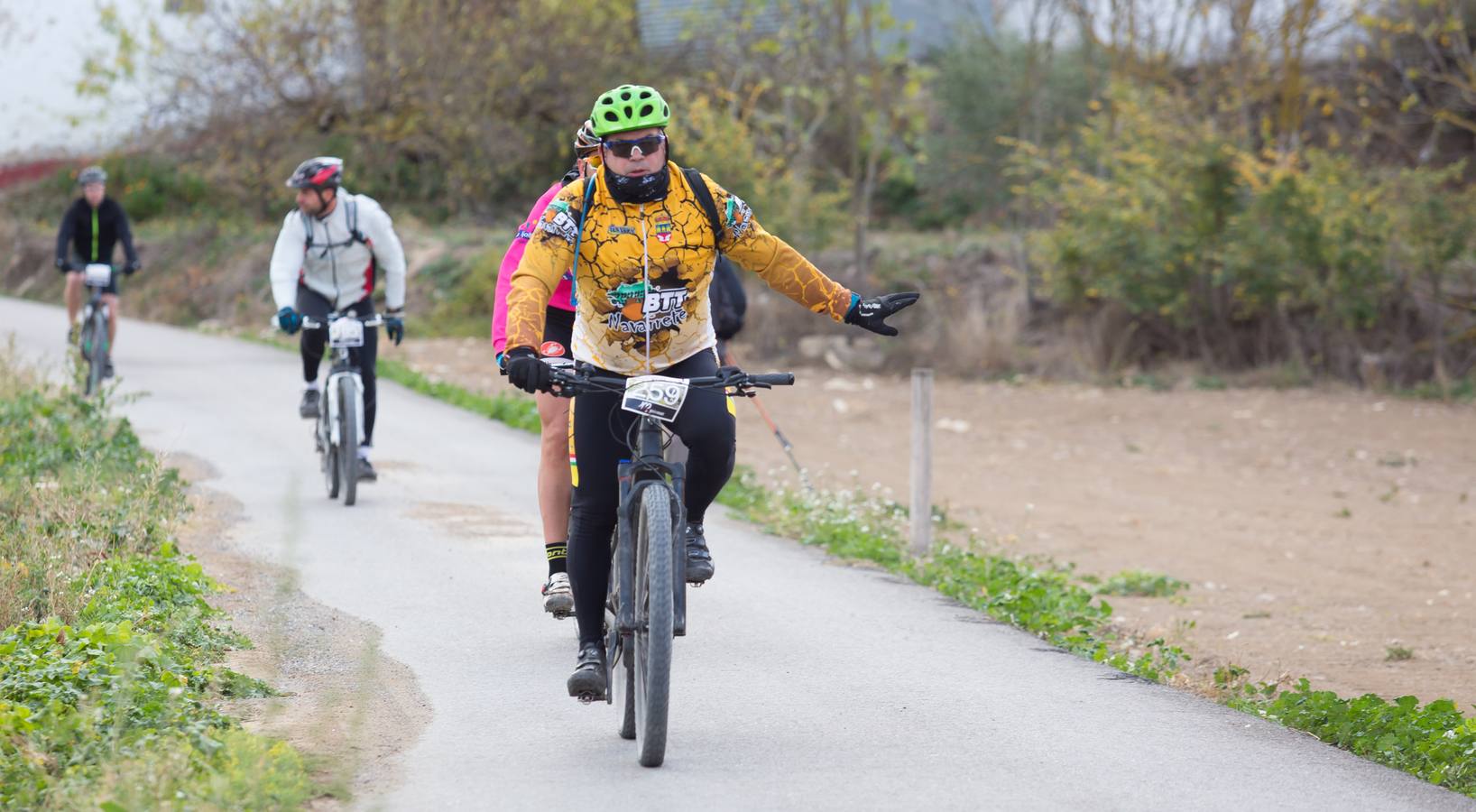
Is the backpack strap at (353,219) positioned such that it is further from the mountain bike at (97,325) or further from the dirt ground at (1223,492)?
the mountain bike at (97,325)

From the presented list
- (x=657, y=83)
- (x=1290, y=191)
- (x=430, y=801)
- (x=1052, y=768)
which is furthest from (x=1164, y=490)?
(x=657, y=83)

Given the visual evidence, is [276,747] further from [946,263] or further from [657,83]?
[657,83]

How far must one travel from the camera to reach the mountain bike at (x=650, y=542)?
4.95 m

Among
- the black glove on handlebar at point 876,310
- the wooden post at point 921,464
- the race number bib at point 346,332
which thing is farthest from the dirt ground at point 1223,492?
the race number bib at point 346,332

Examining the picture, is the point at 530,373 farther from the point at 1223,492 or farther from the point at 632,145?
the point at 1223,492

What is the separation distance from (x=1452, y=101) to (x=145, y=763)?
2203cm

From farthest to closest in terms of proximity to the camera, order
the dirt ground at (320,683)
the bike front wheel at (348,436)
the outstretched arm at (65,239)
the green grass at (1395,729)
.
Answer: the outstretched arm at (65,239) → the bike front wheel at (348,436) → the green grass at (1395,729) → the dirt ground at (320,683)

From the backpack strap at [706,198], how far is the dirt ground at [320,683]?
5.54ft

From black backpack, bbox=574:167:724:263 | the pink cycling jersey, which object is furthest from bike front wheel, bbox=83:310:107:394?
black backpack, bbox=574:167:724:263

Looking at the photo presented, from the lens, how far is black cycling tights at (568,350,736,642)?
17.6 feet

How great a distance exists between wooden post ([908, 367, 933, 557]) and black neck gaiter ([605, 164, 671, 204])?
454 centimetres

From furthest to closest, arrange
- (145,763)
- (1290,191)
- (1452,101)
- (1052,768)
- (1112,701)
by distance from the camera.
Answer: (1452,101) < (1290,191) < (1112,701) < (1052,768) < (145,763)

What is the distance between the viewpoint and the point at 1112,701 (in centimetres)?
629

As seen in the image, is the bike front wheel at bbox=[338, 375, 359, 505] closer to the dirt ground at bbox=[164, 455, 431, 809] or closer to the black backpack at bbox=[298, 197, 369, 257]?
the black backpack at bbox=[298, 197, 369, 257]
